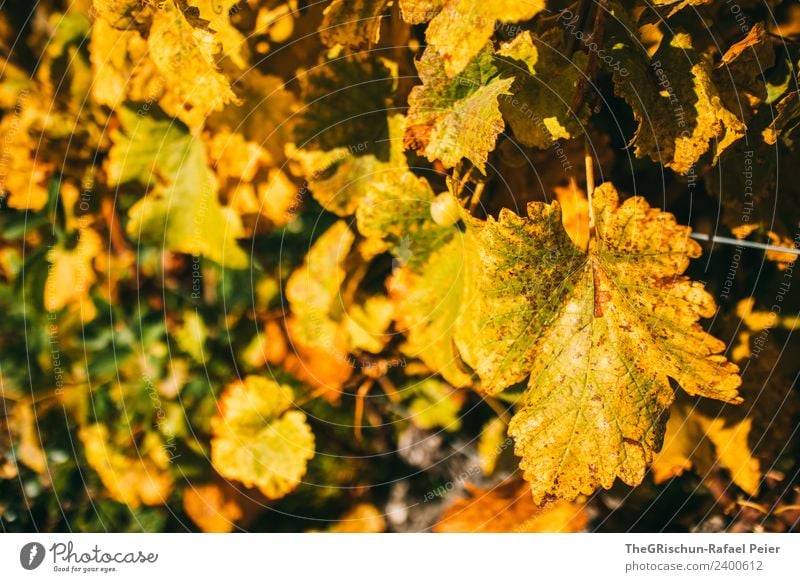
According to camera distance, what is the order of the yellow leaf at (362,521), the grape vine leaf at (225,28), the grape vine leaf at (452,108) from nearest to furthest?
1. the grape vine leaf at (452,108)
2. the grape vine leaf at (225,28)
3. the yellow leaf at (362,521)

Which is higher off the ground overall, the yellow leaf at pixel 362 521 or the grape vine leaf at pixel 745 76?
the grape vine leaf at pixel 745 76

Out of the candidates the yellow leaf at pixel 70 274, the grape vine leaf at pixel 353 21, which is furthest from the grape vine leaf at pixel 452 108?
the yellow leaf at pixel 70 274

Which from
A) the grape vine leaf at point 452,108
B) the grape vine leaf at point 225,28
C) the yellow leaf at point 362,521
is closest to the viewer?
the grape vine leaf at point 452,108

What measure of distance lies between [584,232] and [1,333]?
74cm

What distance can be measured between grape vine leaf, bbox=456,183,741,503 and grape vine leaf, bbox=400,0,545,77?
16 cm

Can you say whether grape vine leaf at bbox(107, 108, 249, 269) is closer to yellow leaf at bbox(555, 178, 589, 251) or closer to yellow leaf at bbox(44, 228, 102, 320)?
yellow leaf at bbox(44, 228, 102, 320)

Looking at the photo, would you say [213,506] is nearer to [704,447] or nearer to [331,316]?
[331,316]

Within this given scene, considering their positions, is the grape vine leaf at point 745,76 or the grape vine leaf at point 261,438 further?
the grape vine leaf at point 261,438

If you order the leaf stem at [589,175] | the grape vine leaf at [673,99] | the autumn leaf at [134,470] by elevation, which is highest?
the grape vine leaf at [673,99]

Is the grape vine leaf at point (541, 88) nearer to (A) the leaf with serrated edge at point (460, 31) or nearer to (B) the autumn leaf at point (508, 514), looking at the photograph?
(A) the leaf with serrated edge at point (460, 31)

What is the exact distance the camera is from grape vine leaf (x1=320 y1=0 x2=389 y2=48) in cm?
74

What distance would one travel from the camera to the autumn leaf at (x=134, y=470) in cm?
88

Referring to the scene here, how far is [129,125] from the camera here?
0.83 metres

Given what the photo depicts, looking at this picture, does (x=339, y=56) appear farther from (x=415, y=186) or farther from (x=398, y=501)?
(x=398, y=501)
